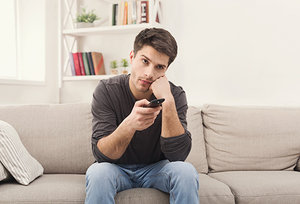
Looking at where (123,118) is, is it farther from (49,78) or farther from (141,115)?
(49,78)

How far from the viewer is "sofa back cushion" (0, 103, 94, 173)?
2.09m

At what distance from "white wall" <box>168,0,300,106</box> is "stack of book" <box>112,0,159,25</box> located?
0.29 m

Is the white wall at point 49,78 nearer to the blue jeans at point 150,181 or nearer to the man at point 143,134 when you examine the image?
the man at point 143,134

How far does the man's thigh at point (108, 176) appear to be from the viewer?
147 centimetres

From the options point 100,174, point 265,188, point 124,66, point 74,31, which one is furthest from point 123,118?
point 74,31

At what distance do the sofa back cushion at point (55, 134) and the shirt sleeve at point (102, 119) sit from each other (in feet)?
1.51

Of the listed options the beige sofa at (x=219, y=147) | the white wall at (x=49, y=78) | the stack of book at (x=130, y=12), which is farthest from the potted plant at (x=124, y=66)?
the beige sofa at (x=219, y=147)

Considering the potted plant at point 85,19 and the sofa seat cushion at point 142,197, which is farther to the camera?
the potted plant at point 85,19

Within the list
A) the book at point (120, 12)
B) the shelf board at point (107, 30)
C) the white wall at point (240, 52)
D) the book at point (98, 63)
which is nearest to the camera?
the white wall at point (240, 52)

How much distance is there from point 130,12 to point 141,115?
62.1 inches

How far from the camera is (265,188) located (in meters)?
1.80

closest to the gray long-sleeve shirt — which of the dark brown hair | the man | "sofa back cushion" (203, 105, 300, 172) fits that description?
the man

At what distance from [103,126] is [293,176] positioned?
3.55ft

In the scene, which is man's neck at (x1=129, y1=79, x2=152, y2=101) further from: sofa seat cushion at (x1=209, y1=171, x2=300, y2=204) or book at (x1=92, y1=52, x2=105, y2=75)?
book at (x1=92, y1=52, x2=105, y2=75)
